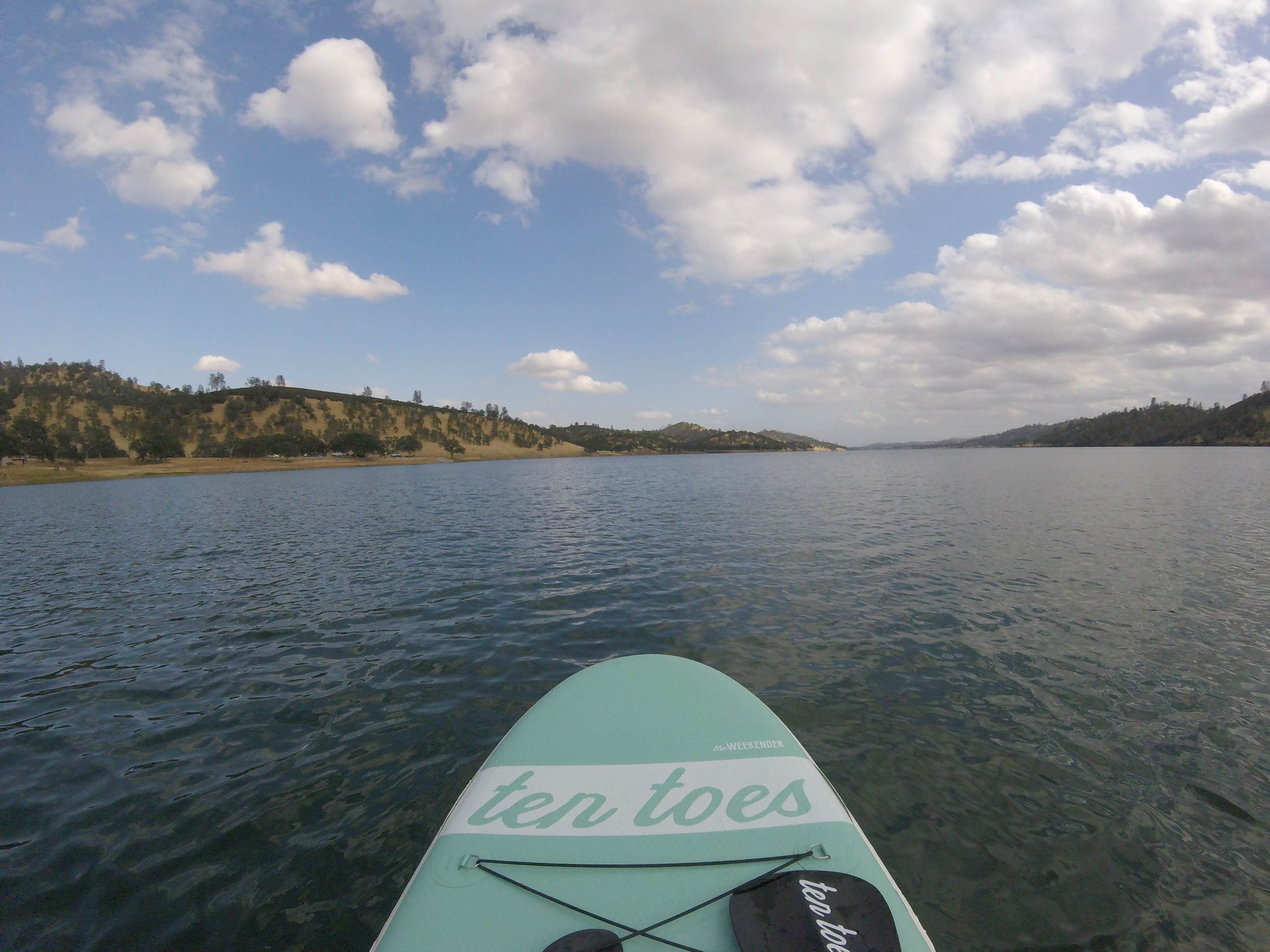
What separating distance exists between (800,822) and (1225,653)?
12.7m

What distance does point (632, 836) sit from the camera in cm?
424

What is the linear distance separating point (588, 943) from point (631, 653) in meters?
8.23

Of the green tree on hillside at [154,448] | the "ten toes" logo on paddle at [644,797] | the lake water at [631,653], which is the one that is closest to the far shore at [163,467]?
the green tree on hillside at [154,448]

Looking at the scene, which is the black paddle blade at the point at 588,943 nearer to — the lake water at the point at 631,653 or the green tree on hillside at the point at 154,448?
the lake water at the point at 631,653

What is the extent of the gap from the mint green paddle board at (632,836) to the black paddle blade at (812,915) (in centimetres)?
3

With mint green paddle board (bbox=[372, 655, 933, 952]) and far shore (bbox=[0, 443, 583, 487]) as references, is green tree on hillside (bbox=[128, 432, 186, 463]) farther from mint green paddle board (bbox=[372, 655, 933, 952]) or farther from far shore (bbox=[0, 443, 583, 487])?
mint green paddle board (bbox=[372, 655, 933, 952])

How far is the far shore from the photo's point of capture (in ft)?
320

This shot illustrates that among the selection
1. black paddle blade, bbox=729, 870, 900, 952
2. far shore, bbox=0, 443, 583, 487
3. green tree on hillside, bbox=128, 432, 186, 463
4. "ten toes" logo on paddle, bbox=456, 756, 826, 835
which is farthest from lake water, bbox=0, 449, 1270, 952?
green tree on hillside, bbox=128, 432, 186, 463

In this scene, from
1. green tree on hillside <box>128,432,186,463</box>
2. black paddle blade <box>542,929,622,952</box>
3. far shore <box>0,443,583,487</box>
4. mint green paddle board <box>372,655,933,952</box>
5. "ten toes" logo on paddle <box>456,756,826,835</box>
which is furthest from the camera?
green tree on hillside <box>128,432,186,463</box>

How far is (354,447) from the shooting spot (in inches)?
7087

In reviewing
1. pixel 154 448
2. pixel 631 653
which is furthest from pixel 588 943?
pixel 154 448

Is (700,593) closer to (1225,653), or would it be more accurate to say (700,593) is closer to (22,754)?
(1225,653)

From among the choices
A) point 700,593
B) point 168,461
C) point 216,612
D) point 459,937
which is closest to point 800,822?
point 459,937

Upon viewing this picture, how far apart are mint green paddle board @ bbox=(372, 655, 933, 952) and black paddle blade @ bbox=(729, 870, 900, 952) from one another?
0.03m
